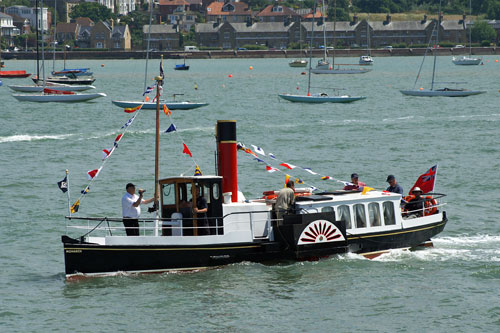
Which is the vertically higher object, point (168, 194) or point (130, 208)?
point (168, 194)

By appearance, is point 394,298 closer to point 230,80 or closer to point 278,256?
point 278,256

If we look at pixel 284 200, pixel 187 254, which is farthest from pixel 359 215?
pixel 187 254

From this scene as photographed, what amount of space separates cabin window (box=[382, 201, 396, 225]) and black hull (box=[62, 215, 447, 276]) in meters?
1.01

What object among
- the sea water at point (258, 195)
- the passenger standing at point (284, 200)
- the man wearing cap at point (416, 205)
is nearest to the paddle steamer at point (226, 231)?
the passenger standing at point (284, 200)

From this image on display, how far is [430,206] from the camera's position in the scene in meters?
28.6

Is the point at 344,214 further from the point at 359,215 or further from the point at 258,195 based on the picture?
the point at 258,195

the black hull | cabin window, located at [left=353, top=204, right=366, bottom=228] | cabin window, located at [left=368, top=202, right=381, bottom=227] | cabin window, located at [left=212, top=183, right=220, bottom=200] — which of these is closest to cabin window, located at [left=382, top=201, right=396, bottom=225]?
cabin window, located at [left=368, top=202, right=381, bottom=227]

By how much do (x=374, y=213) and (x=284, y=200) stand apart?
3140 mm

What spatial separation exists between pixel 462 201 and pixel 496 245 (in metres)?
8.01

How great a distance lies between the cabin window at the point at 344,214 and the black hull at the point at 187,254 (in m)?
0.41

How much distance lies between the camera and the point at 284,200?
988 inches

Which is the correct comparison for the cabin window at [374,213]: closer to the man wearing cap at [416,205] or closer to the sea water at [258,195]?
the sea water at [258,195]

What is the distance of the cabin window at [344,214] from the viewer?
25.9 m

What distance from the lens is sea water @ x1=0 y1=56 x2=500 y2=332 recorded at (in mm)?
22500
